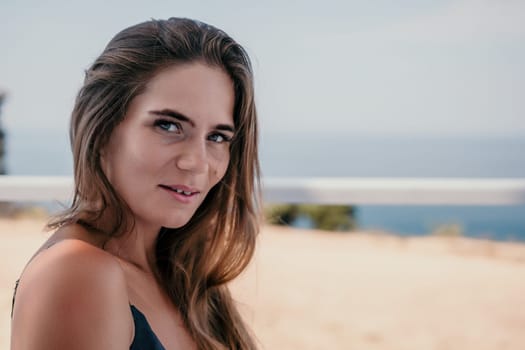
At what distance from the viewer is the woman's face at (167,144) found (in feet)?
3.44

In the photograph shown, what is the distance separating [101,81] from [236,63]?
0.23m

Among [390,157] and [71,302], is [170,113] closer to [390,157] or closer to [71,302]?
[71,302]

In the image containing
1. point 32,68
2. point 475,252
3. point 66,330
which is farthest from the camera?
point 32,68

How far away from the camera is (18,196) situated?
175 cm

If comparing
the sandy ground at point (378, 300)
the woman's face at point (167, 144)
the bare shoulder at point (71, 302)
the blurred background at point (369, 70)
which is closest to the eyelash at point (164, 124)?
the woman's face at point (167, 144)

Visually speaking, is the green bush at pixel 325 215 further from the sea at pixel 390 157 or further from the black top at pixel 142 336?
the sea at pixel 390 157

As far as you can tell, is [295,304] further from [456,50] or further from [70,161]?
[456,50]

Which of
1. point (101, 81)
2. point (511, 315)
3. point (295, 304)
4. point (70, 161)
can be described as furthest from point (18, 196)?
point (511, 315)

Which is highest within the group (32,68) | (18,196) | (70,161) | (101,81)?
(101,81)

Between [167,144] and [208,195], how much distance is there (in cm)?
27

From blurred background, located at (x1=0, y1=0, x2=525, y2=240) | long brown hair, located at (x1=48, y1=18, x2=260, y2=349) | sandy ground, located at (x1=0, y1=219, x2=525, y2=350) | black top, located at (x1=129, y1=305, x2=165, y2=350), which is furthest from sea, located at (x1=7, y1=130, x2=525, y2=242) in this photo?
black top, located at (x1=129, y1=305, x2=165, y2=350)

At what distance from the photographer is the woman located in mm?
836

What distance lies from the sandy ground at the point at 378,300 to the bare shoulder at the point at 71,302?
1925 millimetres

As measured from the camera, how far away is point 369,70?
150ft
